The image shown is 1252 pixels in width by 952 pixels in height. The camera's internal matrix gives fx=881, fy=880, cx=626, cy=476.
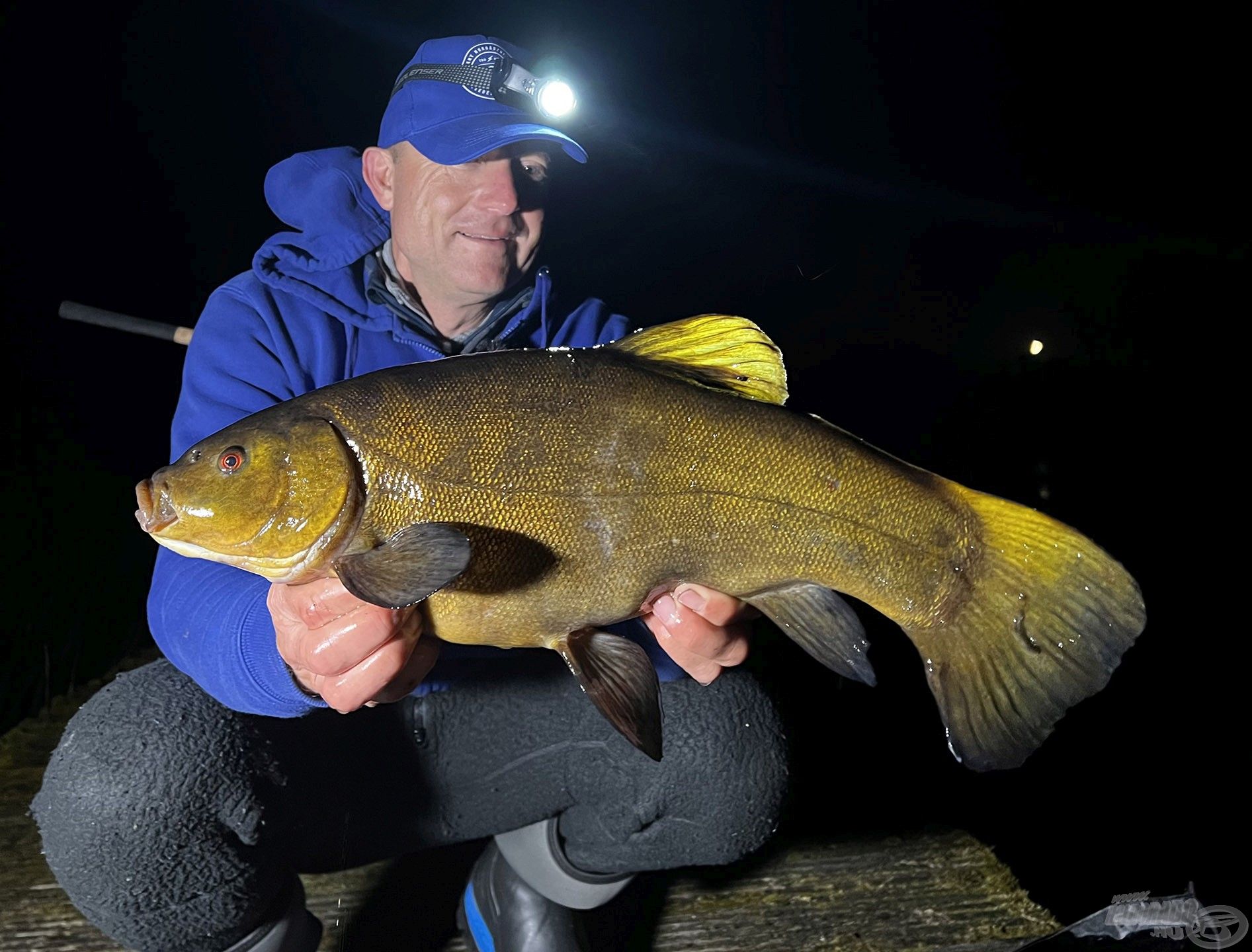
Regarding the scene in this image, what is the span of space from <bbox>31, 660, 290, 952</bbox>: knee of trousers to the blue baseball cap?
48.8 inches

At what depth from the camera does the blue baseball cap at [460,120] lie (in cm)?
191

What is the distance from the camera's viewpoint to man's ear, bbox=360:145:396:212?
6.83 feet

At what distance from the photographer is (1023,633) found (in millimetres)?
1344

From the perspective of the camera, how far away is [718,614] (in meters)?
1.39

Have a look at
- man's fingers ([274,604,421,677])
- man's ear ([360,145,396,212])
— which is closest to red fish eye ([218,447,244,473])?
man's fingers ([274,604,421,677])

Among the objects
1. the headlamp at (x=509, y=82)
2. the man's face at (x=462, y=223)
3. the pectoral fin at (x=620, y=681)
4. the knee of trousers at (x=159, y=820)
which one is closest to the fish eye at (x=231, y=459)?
the pectoral fin at (x=620, y=681)

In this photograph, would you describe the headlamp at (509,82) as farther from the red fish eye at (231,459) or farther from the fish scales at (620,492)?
the red fish eye at (231,459)

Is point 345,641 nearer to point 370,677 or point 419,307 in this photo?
point 370,677

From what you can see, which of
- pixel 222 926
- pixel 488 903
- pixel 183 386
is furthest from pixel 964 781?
pixel 183 386

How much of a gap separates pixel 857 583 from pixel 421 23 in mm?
9467

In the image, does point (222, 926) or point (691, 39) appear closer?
point (222, 926)

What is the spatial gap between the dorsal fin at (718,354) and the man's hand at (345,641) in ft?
1.69

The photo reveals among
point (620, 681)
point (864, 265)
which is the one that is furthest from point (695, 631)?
point (864, 265)

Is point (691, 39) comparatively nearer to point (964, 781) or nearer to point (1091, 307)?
point (1091, 307)
